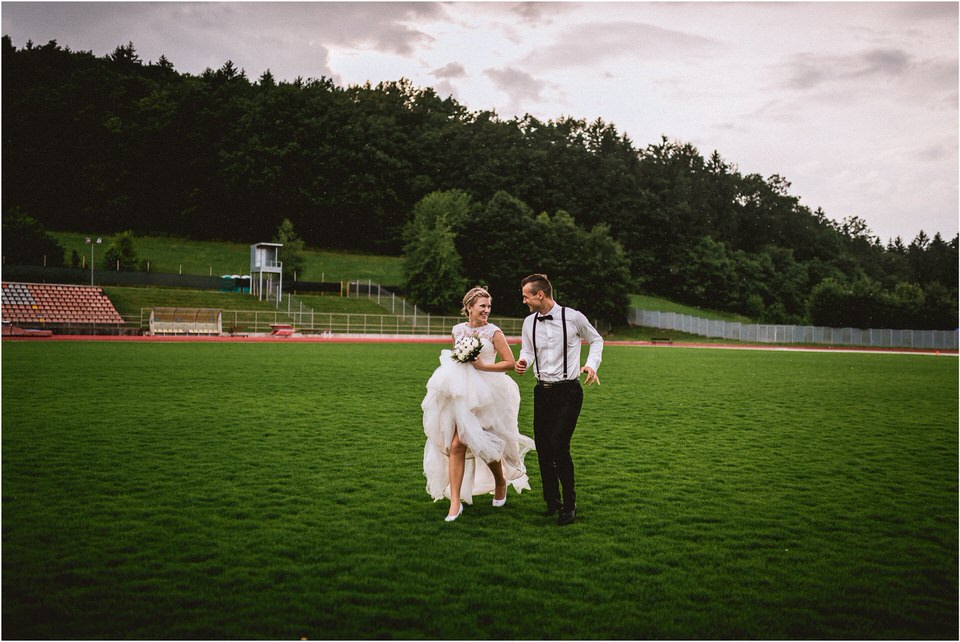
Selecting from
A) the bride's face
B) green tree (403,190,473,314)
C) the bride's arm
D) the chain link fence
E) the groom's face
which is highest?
green tree (403,190,473,314)

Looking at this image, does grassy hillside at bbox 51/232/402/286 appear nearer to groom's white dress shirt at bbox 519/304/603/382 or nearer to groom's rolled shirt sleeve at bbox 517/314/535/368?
groom's rolled shirt sleeve at bbox 517/314/535/368

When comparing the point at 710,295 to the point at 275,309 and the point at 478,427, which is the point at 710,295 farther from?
the point at 478,427

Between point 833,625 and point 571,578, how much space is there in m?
Answer: 1.58

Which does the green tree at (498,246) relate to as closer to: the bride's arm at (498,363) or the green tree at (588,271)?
the green tree at (588,271)

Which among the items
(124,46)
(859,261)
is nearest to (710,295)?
(859,261)

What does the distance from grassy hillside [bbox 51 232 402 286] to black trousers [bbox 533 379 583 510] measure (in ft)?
212

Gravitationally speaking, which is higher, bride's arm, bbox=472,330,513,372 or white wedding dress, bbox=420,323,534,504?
bride's arm, bbox=472,330,513,372

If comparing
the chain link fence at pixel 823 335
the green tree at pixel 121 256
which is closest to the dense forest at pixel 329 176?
the chain link fence at pixel 823 335

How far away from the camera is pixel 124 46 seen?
349 feet

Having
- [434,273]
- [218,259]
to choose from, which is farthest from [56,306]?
[218,259]

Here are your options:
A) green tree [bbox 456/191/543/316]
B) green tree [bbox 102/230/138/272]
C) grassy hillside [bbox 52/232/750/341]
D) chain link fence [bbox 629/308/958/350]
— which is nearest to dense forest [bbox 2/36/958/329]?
green tree [bbox 456/191/543/316]

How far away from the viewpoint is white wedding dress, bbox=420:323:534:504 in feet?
20.8

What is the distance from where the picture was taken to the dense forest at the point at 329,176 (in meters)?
84.4

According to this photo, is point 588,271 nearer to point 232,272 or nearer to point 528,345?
Result: point 232,272
